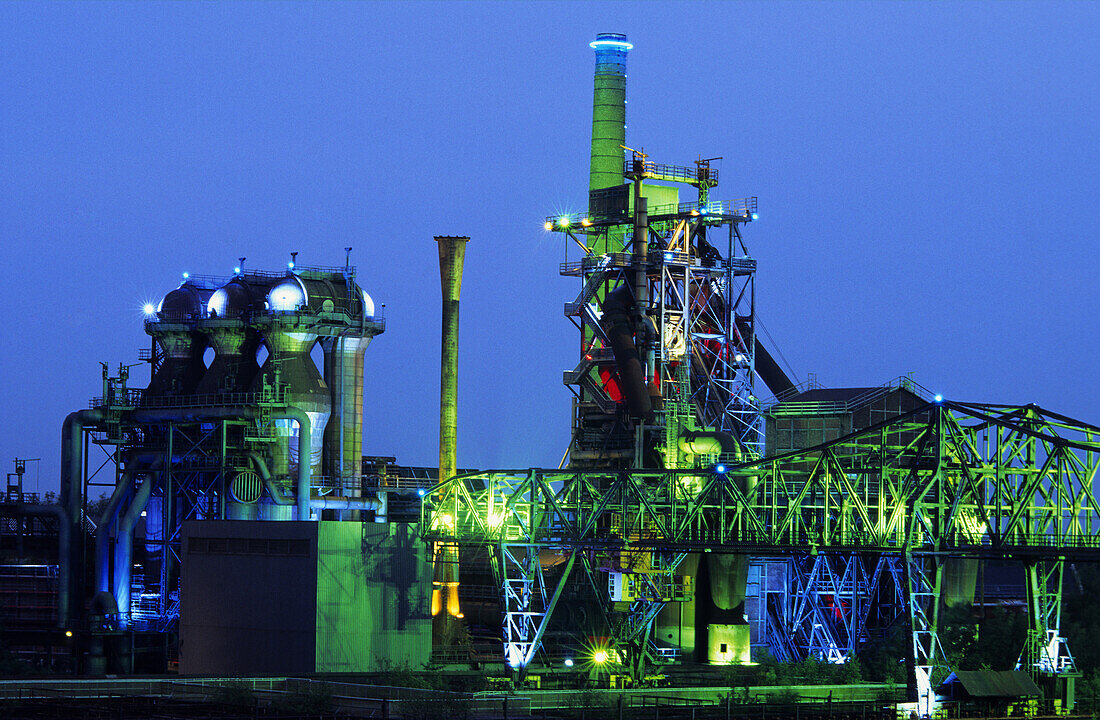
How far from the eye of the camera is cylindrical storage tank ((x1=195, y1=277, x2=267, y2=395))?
8756 centimetres

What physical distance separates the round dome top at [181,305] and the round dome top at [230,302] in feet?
6.75

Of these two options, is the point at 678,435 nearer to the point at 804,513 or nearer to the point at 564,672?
the point at 804,513

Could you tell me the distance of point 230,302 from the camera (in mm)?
88312

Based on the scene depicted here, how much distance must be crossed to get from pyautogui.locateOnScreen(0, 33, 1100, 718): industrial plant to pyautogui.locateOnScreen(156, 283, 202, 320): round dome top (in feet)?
0.88

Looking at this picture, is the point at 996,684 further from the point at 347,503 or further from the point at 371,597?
the point at 347,503

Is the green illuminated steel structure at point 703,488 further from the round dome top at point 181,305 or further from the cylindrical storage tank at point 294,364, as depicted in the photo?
the round dome top at point 181,305

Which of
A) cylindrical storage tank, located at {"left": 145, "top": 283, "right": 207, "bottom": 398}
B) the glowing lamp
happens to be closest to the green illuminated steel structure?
the glowing lamp

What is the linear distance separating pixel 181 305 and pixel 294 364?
29.9 feet

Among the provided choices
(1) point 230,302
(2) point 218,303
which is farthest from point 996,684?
(2) point 218,303

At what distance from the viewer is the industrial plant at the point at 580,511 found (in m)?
62.9

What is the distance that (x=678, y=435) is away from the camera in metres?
77.9

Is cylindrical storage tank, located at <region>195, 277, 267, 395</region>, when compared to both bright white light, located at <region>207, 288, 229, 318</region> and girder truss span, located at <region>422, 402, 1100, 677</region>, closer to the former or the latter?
bright white light, located at <region>207, 288, 229, 318</region>

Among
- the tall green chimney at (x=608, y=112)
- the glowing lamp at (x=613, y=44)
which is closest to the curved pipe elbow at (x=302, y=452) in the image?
the tall green chimney at (x=608, y=112)

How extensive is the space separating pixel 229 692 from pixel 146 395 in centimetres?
4052
